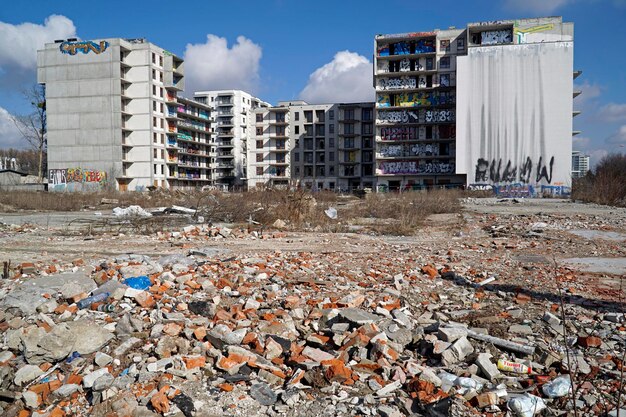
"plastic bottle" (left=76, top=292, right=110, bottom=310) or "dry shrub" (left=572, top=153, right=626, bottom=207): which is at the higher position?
"dry shrub" (left=572, top=153, right=626, bottom=207)

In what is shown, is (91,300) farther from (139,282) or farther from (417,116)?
(417,116)

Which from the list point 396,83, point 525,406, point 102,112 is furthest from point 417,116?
point 525,406

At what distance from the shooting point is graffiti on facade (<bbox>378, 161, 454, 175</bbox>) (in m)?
61.2

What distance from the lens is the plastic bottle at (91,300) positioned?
525 cm

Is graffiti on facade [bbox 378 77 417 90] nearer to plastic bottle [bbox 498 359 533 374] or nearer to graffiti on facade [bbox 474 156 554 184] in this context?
graffiti on facade [bbox 474 156 554 184]

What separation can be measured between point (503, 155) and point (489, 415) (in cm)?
5624

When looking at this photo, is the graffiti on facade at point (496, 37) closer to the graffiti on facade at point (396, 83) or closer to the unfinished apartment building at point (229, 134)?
the graffiti on facade at point (396, 83)

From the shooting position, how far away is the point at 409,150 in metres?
63.2

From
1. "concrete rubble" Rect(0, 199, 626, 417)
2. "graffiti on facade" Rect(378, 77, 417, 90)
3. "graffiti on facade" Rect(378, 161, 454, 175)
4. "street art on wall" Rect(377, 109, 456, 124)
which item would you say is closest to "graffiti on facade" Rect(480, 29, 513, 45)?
"street art on wall" Rect(377, 109, 456, 124)

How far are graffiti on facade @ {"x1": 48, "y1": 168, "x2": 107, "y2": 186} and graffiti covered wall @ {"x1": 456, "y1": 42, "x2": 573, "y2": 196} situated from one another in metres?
48.4

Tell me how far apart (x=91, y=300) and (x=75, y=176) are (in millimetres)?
65173

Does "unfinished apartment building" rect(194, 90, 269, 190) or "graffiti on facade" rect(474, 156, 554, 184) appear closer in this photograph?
"graffiti on facade" rect(474, 156, 554, 184)

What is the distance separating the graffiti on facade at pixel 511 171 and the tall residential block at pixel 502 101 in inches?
4.3

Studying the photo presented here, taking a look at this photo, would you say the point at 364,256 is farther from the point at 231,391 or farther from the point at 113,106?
the point at 113,106
